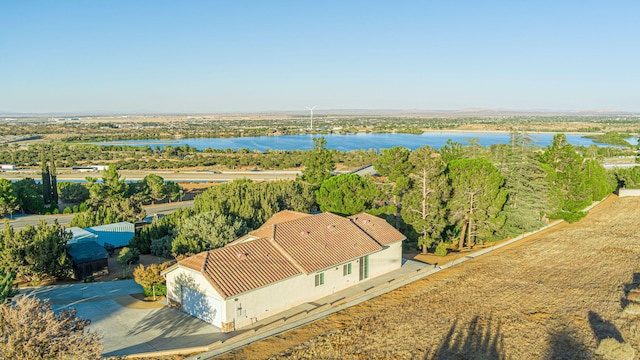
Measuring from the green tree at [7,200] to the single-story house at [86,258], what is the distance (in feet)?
69.3

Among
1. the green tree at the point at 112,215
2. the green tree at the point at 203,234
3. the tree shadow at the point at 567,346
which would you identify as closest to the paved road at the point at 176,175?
the green tree at the point at 112,215

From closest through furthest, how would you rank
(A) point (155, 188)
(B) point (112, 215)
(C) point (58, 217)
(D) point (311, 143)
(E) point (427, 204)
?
(E) point (427, 204) < (B) point (112, 215) < (C) point (58, 217) < (A) point (155, 188) < (D) point (311, 143)

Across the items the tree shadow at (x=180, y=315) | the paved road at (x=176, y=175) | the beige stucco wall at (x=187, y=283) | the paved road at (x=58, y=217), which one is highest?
the beige stucco wall at (x=187, y=283)

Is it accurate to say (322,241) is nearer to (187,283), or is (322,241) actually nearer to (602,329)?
(187,283)

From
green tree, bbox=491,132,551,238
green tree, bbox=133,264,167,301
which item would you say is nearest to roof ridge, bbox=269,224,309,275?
green tree, bbox=133,264,167,301

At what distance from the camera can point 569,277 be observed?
25.8 metres

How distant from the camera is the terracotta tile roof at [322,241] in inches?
867

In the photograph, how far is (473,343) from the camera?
17.5 metres

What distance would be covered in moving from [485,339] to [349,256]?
24.6ft

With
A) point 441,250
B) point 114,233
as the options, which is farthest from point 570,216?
point 114,233

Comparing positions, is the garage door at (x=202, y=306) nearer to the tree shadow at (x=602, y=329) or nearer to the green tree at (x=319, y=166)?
the tree shadow at (x=602, y=329)

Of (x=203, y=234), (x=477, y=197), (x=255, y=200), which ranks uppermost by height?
(x=477, y=197)

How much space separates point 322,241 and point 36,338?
14.3 metres

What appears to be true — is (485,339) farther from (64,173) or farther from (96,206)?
(64,173)
